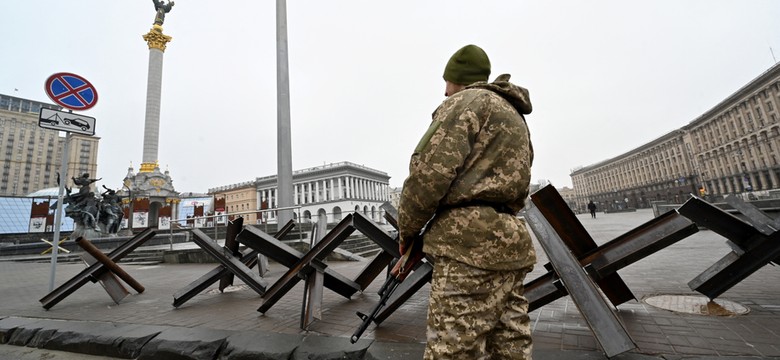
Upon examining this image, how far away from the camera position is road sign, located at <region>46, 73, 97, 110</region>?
15.9 feet

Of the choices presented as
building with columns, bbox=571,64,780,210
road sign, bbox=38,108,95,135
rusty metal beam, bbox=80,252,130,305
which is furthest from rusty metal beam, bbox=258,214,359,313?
building with columns, bbox=571,64,780,210

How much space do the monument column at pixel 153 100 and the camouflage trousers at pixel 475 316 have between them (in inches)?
1570

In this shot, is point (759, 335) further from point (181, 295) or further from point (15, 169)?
point (15, 169)

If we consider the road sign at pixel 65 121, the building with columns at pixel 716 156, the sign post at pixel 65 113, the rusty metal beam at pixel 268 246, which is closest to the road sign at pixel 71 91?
the sign post at pixel 65 113

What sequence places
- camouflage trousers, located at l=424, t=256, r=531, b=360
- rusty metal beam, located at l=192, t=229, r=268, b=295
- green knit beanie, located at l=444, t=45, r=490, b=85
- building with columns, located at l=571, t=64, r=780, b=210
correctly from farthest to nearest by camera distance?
building with columns, located at l=571, t=64, r=780, b=210 < rusty metal beam, located at l=192, t=229, r=268, b=295 < green knit beanie, located at l=444, t=45, r=490, b=85 < camouflage trousers, located at l=424, t=256, r=531, b=360

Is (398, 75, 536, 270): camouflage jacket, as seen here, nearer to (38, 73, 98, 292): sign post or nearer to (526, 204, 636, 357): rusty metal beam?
(526, 204, 636, 357): rusty metal beam

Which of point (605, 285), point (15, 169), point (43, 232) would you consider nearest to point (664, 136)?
point (605, 285)

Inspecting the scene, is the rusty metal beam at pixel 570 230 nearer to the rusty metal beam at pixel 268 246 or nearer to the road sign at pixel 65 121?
the rusty metal beam at pixel 268 246

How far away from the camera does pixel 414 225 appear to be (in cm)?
159

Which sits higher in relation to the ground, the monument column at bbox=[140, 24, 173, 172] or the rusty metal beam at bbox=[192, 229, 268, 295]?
the monument column at bbox=[140, 24, 173, 172]

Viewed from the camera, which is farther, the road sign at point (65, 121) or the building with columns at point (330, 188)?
the building with columns at point (330, 188)

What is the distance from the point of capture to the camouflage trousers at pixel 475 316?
1351 millimetres

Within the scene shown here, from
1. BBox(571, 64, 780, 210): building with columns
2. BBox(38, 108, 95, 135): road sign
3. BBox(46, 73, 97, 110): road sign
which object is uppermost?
BBox(571, 64, 780, 210): building with columns

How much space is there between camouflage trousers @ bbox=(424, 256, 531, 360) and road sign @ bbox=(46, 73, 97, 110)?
21.5ft
